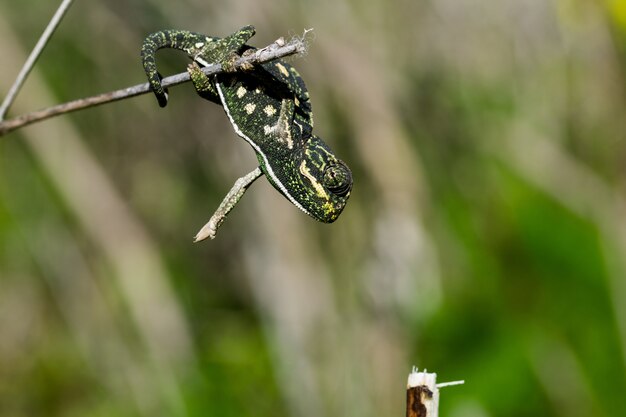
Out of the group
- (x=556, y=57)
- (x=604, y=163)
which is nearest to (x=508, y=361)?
(x=604, y=163)

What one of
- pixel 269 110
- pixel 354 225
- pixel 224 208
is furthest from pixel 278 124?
pixel 354 225

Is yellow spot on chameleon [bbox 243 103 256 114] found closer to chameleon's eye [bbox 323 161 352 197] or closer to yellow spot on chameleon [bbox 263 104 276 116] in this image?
yellow spot on chameleon [bbox 263 104 276 116]

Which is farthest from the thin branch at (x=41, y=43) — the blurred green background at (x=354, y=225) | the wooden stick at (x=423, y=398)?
the blurred green background at (x=354, y=225)

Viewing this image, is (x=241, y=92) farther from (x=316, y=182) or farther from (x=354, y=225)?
(x=354, y=225)

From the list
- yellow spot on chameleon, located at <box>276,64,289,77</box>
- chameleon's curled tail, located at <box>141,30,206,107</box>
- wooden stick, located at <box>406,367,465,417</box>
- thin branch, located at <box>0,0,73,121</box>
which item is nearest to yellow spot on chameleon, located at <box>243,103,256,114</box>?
yellow spot on chameleon, located at <box>276,64,289,77</box>

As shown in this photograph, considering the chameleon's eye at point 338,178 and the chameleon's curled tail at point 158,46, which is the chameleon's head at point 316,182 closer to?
the chameleon's eye at point 338,178

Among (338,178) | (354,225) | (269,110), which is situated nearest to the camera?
(338,178)
